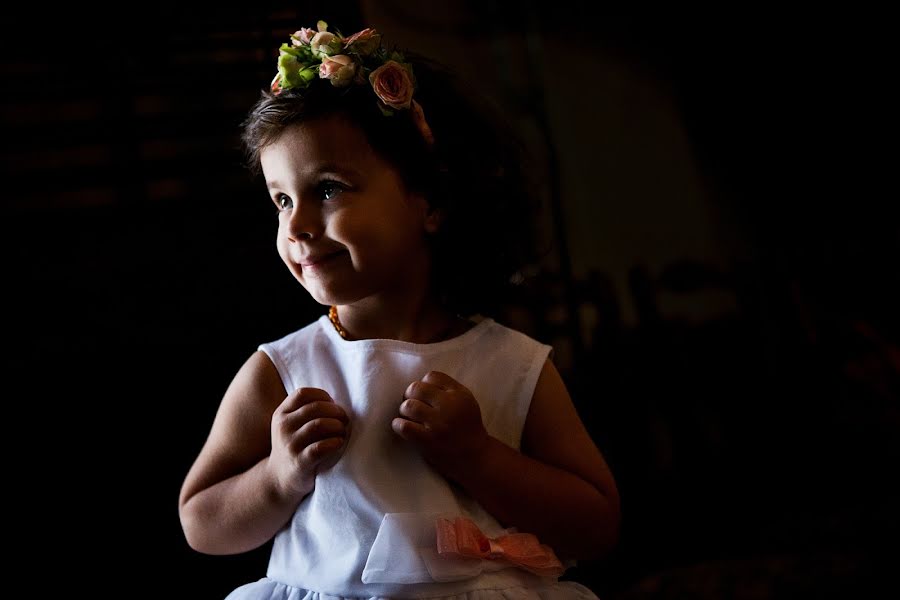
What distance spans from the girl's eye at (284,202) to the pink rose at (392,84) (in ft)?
0.46

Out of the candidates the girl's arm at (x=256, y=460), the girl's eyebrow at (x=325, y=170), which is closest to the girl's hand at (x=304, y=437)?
the girl's arm at (x=256, y=460)

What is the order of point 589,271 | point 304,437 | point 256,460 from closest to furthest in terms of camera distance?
point 304,437, point 256,460, point 589,271

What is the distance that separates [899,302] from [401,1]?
1418 millimetres

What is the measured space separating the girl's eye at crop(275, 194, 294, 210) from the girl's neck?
133 mm

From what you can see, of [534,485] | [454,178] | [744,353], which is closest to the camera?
A: [534,485]

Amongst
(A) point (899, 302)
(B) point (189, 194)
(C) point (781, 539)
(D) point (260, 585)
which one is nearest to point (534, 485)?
(D) point (260, 585)

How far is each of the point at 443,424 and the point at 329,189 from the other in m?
0.26

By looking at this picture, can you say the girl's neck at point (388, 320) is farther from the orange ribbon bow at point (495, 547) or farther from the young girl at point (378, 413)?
the orange ribbon bow at point (495, 547)

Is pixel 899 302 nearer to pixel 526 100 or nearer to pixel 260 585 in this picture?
pixel 526 100

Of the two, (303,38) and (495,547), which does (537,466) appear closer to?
(495,547)

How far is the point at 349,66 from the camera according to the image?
898mm

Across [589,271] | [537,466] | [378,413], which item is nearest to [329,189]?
[378,413]

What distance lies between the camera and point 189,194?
1.16 meters

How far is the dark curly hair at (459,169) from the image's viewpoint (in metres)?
0.91
